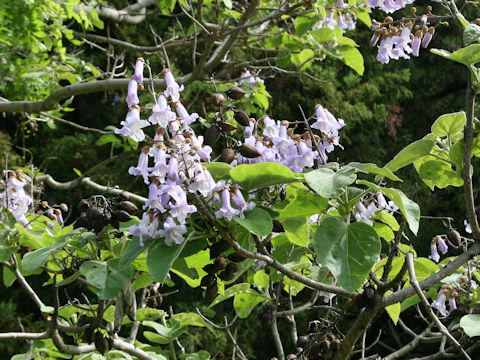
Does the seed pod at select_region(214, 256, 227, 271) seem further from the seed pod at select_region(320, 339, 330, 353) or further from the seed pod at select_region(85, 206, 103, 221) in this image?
the seed pod at select_region(320, 339, 330, 353)

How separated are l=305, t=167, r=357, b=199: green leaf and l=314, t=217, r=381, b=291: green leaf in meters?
0.10

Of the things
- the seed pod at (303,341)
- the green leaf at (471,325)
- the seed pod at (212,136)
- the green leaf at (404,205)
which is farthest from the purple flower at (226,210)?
the seed pod at (303,341)

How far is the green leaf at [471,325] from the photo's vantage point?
1493mm

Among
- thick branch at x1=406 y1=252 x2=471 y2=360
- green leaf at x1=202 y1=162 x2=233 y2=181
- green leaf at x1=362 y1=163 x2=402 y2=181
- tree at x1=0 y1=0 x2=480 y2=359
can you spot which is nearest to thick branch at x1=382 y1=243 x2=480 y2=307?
tree at x1=0 y1=0 x2=480 y2=359

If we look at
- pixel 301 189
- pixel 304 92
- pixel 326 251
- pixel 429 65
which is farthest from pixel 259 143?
pixel 429 65

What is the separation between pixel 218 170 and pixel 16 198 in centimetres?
113

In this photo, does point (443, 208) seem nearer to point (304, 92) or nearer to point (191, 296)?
point (304, 92)

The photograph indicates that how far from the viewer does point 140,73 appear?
138 centimetres

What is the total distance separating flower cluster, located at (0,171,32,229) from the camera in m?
2.03

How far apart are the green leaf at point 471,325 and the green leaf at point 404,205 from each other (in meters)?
0.45

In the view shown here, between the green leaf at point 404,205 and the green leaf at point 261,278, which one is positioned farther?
the green leaf at point 261,278

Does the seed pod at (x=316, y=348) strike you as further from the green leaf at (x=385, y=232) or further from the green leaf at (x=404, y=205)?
the green leaf at (x=404, y=205)

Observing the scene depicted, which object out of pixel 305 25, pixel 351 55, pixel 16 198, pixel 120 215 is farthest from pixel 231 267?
pixel 305 25

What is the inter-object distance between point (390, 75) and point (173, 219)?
4839mm
